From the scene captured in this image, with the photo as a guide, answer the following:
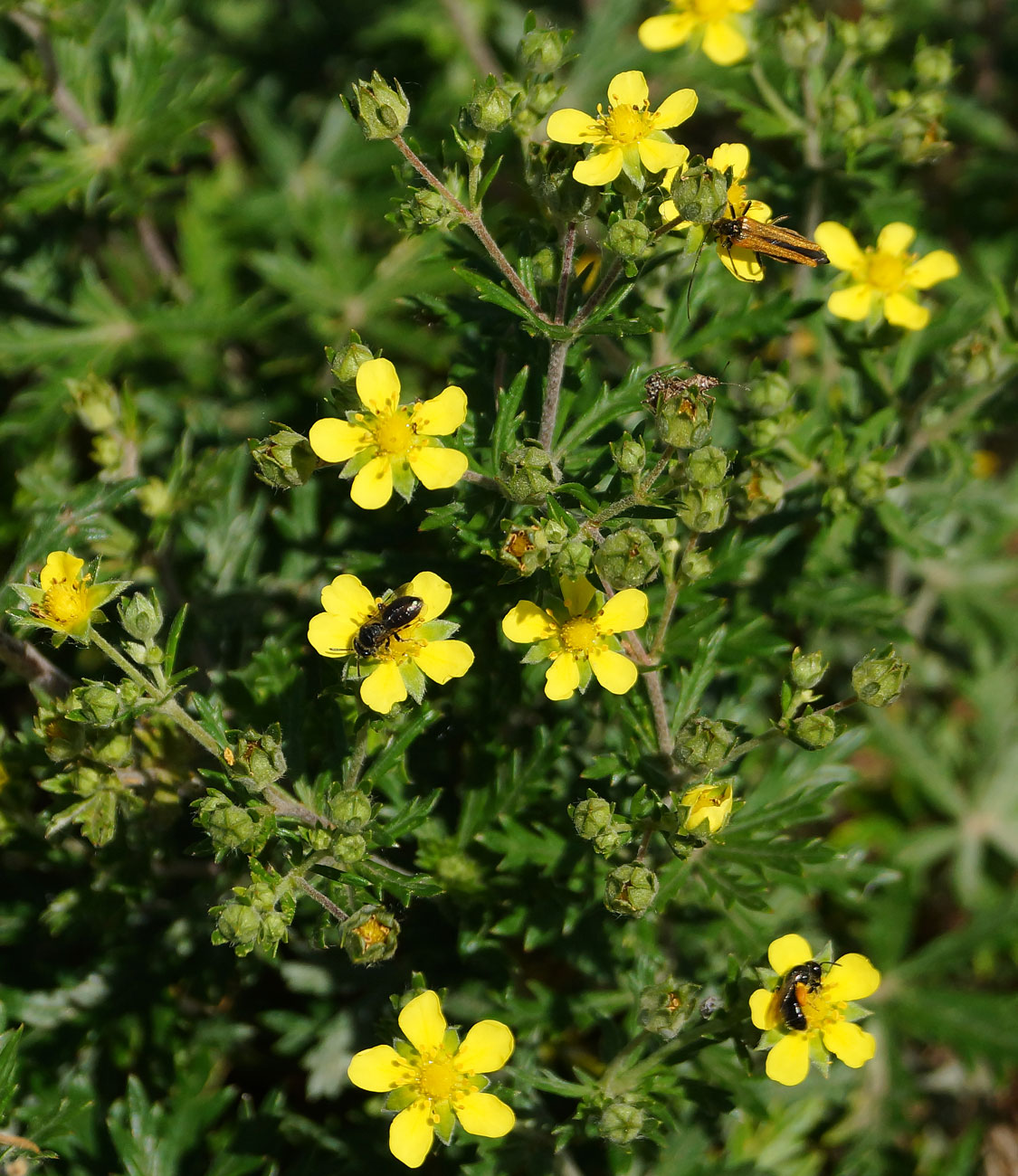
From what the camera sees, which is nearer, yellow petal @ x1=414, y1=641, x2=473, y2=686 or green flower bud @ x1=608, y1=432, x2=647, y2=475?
green flower bud @ x1=608, y1=432, x2=647, y2=475

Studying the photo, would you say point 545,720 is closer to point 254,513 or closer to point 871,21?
point 254,513

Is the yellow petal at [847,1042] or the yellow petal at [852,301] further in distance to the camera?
the yellow petal at [852,301]

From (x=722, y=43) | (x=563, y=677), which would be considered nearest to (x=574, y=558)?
(x=563, y=677)

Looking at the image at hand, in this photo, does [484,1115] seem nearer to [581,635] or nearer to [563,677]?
[563,677]

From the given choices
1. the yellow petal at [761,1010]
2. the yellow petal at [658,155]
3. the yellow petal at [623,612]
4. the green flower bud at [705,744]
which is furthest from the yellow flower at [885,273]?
the yellow petal at [761,1010]

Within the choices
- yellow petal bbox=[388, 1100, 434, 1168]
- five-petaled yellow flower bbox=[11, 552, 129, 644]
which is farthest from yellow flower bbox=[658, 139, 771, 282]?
yellow petal bbox=[388, 1100, 434, 1168]

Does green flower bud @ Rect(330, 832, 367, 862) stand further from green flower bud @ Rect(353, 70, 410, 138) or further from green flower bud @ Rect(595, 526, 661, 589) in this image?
green flower bud @ Rect(353, 70, 410, 138)

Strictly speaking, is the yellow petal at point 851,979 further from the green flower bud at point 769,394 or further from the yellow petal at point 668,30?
the yellow petal at point 668,30
